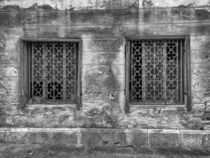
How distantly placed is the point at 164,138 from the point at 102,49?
2231mm

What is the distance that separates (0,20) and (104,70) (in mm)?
2474

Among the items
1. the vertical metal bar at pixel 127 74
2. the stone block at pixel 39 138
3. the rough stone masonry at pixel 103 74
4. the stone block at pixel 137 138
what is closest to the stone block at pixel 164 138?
the rough stone masonry at pixel 103 74

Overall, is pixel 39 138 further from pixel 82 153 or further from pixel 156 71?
pixel 156 71

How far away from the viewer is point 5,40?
16.8 ft

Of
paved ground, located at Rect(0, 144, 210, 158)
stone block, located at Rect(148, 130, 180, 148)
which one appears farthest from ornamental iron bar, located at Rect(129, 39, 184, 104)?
paved ground, located at Rect(0, 144, 210, 158)

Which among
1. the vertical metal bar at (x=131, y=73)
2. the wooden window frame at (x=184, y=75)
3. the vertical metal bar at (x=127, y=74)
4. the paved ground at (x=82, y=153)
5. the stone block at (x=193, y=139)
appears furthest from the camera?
the vertical metal bar at (x=131, y=73)

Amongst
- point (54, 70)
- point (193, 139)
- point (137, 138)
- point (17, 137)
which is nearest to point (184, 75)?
point (193, 139)

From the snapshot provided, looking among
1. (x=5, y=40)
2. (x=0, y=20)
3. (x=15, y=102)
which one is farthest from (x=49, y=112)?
(x=0, y=20)

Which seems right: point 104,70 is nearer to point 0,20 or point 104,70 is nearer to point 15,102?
point 15,102

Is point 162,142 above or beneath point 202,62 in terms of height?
beneath

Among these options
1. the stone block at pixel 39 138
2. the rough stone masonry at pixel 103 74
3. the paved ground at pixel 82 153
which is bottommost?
the paved ground at pixel 82 153

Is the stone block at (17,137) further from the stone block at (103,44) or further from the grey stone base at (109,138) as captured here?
the stone block at (103,44)

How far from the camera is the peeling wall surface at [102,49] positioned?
4.88 meters

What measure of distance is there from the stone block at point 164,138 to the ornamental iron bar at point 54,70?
184 cm
